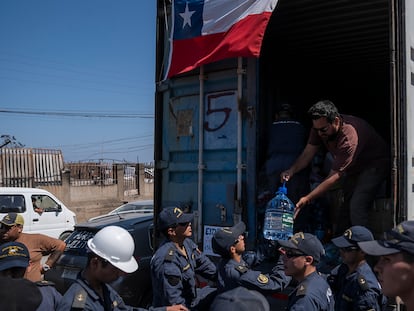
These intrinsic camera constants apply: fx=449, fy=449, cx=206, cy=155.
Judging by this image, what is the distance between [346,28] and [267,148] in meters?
1.76

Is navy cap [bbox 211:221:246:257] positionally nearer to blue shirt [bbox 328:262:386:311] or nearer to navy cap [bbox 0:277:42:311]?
blue shirt [bbox 328:262:386:311]

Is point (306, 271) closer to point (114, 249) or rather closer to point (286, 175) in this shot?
point (114, 249)

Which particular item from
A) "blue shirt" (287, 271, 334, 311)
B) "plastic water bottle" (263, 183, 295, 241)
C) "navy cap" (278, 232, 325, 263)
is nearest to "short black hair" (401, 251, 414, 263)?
"blue shirt" (287, 271, 334, 311)

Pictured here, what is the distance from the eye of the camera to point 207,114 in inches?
185

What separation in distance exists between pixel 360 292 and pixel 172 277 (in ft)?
4.46

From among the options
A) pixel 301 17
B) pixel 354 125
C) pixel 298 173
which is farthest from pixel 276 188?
pixel 301 17

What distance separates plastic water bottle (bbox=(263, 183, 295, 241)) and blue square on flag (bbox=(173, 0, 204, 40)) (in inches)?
73.4

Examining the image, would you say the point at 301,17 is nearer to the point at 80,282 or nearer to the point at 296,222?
the point at 296,222

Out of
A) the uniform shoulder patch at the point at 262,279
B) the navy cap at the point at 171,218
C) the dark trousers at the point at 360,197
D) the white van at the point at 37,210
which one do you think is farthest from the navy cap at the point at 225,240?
the white van at the point at 37,210

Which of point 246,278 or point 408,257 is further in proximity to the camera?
point 246,278

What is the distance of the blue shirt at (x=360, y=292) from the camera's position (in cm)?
296

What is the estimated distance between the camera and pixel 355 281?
3084 mm

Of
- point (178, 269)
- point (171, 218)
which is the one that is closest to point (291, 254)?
point (178, 269)

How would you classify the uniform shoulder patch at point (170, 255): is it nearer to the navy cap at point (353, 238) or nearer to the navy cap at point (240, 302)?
the navy cap at point (240, 302)
